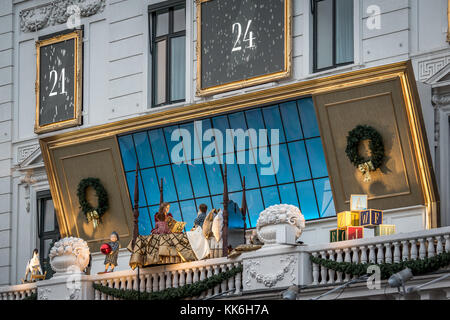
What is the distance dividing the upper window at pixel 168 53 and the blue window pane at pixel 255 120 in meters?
2.42

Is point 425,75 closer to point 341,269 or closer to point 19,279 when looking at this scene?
point 341,269

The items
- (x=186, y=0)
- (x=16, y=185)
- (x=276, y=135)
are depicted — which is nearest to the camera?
(x=276, y=135)

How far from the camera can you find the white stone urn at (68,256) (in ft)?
85.6

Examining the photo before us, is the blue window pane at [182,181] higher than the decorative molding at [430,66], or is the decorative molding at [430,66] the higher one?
the decorative molding at [430,66]

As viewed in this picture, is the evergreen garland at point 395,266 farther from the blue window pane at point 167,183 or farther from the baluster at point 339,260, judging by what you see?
the blue window pane at point 167,183

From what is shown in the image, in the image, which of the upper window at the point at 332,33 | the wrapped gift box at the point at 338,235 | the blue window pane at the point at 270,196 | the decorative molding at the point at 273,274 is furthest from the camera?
the blue window pane at the point at 270,196

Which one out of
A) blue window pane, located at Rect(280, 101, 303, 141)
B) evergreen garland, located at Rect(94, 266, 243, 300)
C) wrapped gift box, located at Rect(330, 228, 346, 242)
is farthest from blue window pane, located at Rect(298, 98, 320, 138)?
evergreen garland, located at Rect(94, 266, 243, 300)

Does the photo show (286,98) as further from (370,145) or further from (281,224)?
(281,224)

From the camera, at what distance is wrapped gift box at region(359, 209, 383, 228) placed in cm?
2297

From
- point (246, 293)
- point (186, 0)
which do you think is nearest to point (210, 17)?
point (186, 0)

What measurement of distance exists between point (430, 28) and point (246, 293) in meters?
6.68

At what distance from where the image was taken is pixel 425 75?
2494cm

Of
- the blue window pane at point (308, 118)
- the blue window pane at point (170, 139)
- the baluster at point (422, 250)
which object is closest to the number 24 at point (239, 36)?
the blue window pane at point (308, 118)
